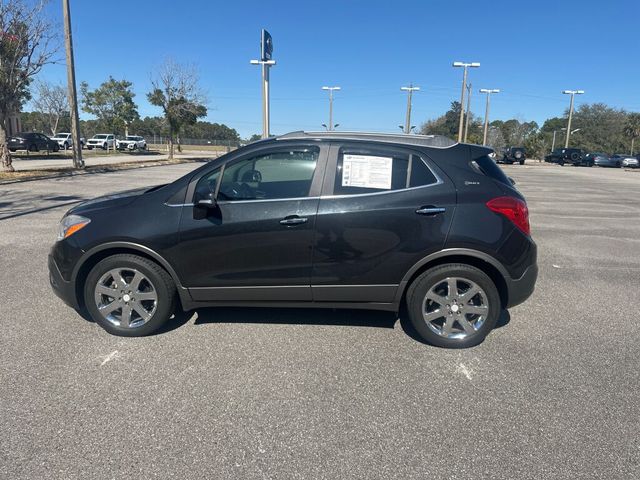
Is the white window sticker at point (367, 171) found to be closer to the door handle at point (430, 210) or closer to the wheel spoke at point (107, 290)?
the door handle at point (430, 210)

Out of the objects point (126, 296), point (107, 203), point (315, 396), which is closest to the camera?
point (315, 396)

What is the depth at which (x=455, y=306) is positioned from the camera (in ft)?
12.0

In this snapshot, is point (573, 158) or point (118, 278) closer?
point (118, 278)

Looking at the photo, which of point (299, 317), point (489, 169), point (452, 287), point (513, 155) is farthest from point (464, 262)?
point (513, 155)

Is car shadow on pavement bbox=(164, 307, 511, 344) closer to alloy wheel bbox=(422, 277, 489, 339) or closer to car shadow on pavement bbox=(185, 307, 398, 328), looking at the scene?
car shadow on pavement bbox=(185, 307, 398, 328)

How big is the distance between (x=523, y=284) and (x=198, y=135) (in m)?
107

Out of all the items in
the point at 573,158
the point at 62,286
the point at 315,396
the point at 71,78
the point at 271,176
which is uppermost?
the point at 71,78

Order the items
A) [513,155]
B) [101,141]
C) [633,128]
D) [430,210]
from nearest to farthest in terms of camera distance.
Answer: [430,210], [513,155], [101,141], [633,128]

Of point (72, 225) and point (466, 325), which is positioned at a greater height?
point (72, 225)

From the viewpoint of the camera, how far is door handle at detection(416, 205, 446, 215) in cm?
354

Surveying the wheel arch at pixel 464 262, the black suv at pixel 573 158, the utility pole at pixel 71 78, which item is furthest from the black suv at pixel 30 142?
the black suv at pixel 573 158

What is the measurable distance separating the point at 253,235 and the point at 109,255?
126cm

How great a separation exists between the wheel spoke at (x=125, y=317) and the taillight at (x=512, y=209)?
3.14m

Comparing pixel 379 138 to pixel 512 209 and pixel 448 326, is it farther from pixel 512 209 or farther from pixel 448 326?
pixel 448 326
